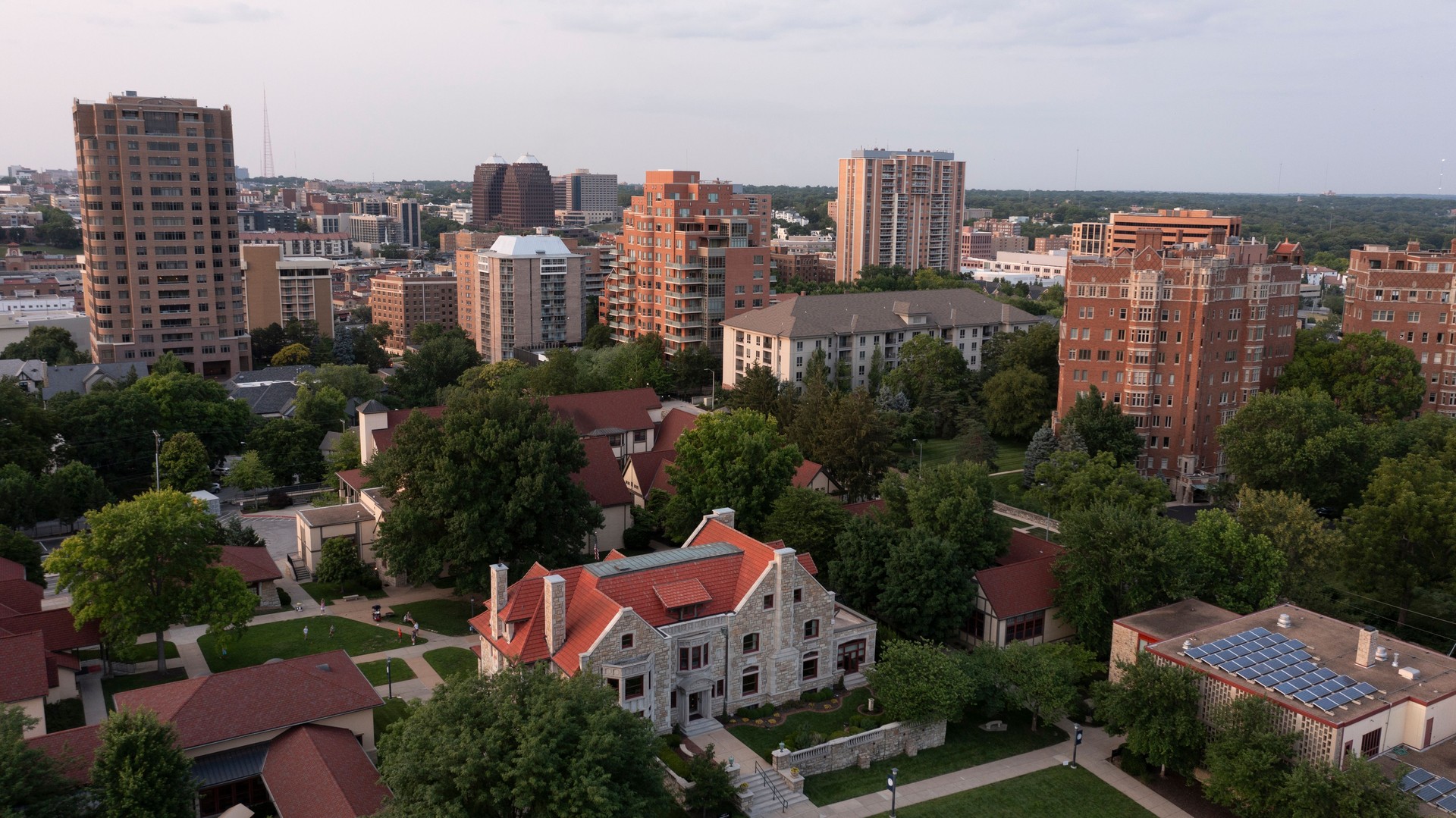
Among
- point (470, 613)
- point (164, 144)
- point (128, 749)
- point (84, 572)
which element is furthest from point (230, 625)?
point (164, 144)

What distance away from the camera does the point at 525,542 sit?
49500mm

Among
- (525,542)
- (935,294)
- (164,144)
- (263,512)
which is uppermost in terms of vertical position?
(164,144)

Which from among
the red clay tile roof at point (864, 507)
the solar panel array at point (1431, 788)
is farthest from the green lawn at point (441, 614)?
the solar panel array at point (1431, 788)

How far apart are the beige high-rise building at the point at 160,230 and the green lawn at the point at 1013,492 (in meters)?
84.2

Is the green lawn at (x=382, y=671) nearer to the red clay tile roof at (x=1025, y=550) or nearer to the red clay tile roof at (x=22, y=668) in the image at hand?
the red clay tile roof at (x=22, y=668)

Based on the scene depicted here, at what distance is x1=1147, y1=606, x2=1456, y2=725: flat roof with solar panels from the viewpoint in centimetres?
3431

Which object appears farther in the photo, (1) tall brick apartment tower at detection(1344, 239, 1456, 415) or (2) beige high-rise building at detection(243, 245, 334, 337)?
(2) beige high-rise building at detection(243, 245, 334, 337)

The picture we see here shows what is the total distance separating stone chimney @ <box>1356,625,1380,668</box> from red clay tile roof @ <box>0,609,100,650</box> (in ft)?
154

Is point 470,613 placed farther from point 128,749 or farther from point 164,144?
point 164,144

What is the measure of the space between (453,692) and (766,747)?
13360mm

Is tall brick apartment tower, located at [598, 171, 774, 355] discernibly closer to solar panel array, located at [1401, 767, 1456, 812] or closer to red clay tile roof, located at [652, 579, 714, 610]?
red clay tile roof, located at [652, 579, 714, 610]

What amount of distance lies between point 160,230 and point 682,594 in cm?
9251

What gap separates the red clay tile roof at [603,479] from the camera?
59875mm

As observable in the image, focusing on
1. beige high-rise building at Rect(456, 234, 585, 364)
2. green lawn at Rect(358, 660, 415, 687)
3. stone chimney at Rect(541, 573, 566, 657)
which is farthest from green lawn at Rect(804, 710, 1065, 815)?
beige high-rise building at Rect(456, 234, 585, 364)
